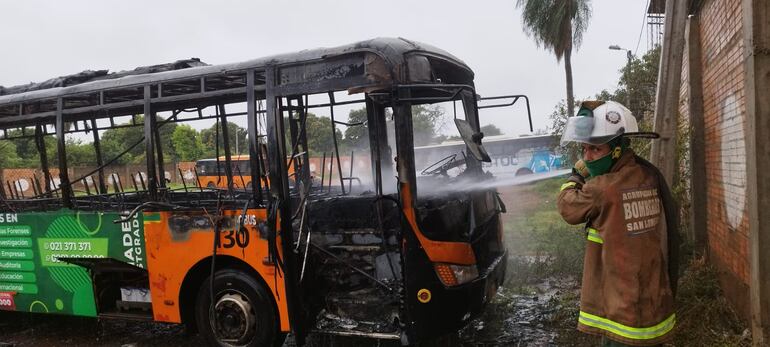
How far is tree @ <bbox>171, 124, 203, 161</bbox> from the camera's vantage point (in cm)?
669

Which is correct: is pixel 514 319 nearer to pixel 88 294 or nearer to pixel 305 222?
pixel 305 222

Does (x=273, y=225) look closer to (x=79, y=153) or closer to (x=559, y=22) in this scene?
(x=79, y=153)

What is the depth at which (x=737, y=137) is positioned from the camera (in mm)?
4105

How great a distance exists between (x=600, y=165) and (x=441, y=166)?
316 cm

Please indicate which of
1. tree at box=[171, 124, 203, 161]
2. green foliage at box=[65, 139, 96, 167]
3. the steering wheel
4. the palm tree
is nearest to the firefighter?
the steering wheel

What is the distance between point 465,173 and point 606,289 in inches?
121

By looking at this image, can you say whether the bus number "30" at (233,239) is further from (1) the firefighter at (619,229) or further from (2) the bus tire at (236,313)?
(1) the firefighter at (619,229)

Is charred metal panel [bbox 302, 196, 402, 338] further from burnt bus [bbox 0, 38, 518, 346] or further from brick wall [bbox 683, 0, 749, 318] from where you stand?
brick wall [bbox 683, 0, 749, 318]

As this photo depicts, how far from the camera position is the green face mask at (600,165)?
272 cm

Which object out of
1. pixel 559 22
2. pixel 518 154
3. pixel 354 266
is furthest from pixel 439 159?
pixel 518 154

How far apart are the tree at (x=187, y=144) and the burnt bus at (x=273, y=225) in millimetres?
1097

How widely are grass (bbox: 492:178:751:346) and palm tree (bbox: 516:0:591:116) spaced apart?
11.1 meters

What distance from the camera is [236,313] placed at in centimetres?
456

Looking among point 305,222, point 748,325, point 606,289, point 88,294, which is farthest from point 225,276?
point 748,325
